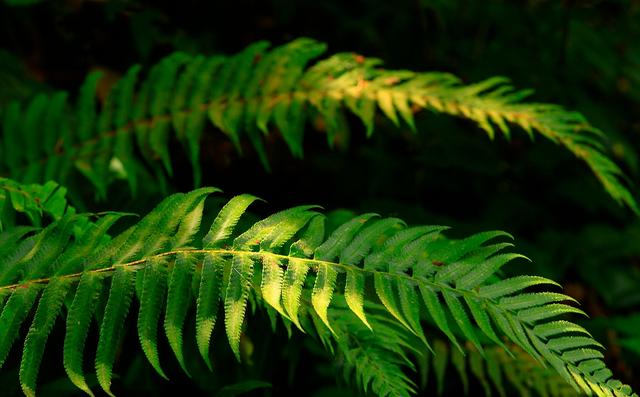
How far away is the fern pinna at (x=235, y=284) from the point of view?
125cm

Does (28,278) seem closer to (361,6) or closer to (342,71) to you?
(342,71)

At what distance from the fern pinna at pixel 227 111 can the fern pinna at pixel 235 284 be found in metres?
0.83

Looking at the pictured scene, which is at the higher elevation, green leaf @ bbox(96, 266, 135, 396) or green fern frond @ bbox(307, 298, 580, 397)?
green leaf @ bbox(96, 266, 135, 396)

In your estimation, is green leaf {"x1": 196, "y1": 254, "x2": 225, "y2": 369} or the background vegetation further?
the background vegetation

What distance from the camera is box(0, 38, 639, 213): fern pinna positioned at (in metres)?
2.25

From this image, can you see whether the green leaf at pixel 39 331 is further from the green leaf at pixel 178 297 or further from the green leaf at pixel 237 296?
the green leaf at pixel 237 296

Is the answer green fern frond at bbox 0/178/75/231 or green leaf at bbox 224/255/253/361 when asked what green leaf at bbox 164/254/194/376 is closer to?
green leaf at bbox 224/255/253/361

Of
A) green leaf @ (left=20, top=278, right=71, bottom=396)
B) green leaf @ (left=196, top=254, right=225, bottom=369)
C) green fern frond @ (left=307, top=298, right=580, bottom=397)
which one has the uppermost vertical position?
green leaf @ (left=196, top=254, right=225, bottom=369)

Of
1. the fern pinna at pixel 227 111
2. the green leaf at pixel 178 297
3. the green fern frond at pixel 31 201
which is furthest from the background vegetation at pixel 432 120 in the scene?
the green leaf at pixel 178 297

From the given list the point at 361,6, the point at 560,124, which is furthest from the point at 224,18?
the point at 560,124

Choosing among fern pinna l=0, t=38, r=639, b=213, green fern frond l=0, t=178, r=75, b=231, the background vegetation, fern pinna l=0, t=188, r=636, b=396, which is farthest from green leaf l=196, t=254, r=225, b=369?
the background vegetation

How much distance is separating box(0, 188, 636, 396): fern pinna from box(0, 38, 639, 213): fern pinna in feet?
2.71

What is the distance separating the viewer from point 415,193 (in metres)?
3.12

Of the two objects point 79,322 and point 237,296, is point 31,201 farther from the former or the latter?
point 237,296
